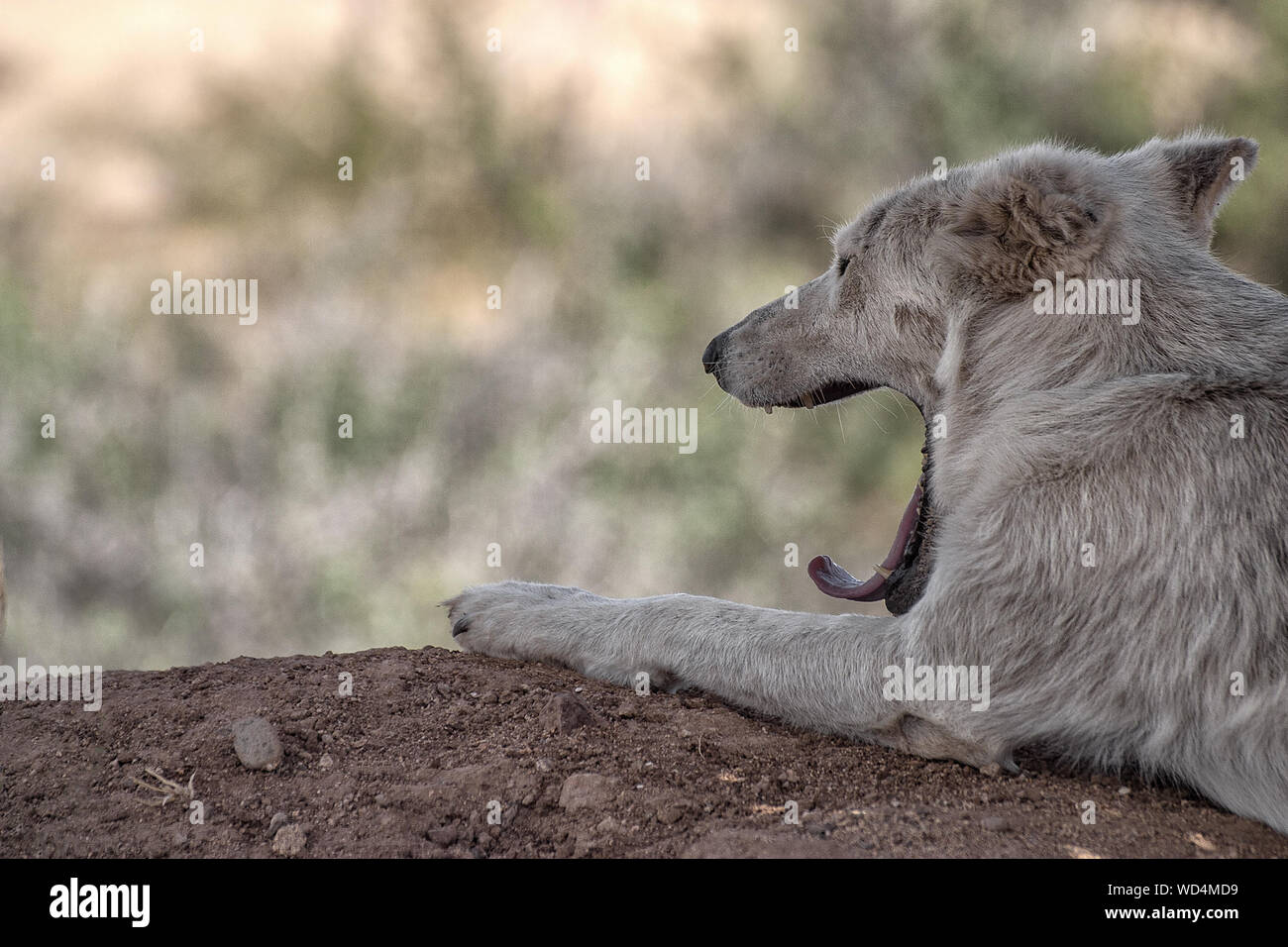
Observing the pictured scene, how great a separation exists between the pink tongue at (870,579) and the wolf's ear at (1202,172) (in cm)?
141

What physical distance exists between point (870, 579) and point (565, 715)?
54.1 inches

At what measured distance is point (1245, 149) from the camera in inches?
168

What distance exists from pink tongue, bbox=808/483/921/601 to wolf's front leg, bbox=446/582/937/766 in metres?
0.44

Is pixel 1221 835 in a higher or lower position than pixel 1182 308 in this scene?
lower

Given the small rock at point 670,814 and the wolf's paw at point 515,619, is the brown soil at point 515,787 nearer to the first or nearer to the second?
the small rock at point 670,814

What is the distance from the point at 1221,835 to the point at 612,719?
168 centimetres

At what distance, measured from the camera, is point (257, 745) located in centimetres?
299


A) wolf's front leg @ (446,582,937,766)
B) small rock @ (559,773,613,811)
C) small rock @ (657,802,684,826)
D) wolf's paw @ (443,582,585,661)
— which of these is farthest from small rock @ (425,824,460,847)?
wolf's paw @ (443,582,585,661)

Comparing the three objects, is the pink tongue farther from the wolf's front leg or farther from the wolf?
the wolf's front leg

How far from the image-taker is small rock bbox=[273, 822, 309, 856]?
2594 mm

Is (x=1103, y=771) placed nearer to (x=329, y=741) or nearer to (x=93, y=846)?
(x=329, y=741)

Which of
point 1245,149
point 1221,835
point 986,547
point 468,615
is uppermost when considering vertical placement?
point 1245,149

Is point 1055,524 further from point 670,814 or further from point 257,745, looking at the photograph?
point 257,745
